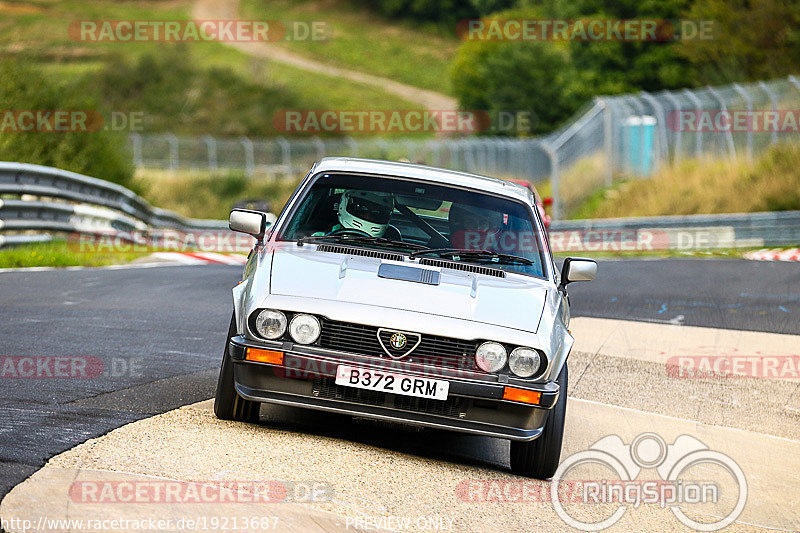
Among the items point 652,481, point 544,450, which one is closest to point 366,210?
point 544,450

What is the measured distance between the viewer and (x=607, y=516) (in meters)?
5.92

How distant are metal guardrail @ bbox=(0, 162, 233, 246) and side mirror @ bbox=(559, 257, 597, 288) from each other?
32.1ft

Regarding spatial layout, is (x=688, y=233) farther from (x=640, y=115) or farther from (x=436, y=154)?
(x=436, y=154)

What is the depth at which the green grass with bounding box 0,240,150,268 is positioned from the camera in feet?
49.6

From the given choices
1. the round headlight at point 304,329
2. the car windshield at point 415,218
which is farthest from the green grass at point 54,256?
the round headlight at point 304,329

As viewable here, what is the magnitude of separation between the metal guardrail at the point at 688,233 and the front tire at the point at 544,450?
58.7 feet

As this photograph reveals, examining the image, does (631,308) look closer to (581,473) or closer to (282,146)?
(581,473)

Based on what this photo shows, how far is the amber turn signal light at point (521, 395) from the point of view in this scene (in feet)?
20.0

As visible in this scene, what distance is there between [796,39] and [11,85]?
30.4 meters

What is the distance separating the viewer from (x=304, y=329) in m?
6.11

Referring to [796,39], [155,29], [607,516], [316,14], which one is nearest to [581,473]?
[607,516]

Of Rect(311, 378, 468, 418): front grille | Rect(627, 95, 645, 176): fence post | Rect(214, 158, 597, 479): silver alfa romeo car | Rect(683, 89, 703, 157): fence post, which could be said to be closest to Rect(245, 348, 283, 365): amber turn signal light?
Rect(214, 158, 597, 479): silver alfa romeo car

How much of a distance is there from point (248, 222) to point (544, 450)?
2195 mm

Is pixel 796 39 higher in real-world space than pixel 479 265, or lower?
higher
